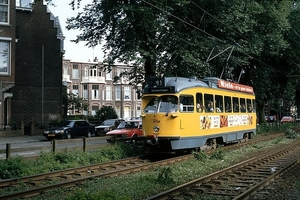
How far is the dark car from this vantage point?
31.6 metres

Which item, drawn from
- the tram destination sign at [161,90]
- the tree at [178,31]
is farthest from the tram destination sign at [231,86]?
the tram destination sign at [161,90]

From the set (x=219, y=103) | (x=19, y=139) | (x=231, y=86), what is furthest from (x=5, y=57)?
(x=219, y=103)

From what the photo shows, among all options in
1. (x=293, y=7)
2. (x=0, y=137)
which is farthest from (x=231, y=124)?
(x=293, y=7)

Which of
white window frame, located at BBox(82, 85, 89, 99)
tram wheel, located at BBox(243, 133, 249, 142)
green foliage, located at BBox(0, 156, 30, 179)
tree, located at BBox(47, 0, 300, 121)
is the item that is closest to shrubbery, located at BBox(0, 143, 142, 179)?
green foliage, located at BBox(0, 156, 30, 179)

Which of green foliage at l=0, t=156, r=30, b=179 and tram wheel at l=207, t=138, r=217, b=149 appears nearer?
green foliage at l=0, t=156, r=30, b=179

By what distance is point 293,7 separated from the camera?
133 ft

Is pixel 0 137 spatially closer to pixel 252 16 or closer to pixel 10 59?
pixel 10 59

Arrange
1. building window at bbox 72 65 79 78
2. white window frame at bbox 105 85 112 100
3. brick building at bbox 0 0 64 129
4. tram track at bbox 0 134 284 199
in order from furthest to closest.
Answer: white window frame at bbox 105 85 112 100
building window at bbox 72 65 79 78
brick building at bbox 0 0 64 129
tram track at bbox 0 134 284 199

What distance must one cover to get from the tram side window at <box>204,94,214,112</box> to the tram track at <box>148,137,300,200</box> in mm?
3432

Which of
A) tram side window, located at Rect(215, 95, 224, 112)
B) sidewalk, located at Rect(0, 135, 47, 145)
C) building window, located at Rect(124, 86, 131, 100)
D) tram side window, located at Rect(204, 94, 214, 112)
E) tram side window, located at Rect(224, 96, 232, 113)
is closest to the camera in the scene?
tram side window, located at Rect(204, 94, 214, 112)

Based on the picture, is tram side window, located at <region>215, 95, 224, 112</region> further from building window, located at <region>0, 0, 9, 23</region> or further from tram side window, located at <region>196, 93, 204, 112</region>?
building window, located at <region>0, 0, 9, 23</region>

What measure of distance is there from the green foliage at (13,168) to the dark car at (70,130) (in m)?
18.9

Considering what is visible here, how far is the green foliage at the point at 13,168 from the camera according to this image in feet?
40.4

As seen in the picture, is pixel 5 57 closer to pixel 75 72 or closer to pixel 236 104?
pixel 236 104
